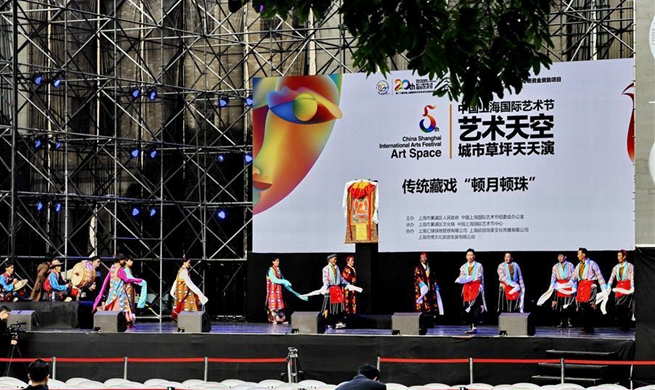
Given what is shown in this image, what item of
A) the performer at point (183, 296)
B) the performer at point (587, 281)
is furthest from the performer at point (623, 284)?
the performer at point (183, 296)

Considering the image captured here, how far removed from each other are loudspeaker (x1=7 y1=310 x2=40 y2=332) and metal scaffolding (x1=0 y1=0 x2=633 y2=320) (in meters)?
4.76

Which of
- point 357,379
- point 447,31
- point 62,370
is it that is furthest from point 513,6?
point 62,370

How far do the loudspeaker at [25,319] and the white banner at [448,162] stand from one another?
546cm

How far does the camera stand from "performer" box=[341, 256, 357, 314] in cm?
2392

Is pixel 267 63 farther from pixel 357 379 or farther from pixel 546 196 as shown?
pixel 357 379

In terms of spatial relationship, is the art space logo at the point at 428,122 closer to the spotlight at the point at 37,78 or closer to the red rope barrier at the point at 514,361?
the red rope barrier at the point at 514,361

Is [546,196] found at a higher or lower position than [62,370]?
higher

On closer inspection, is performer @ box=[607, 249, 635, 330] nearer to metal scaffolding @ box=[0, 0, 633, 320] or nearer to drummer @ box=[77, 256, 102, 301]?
metal scaffolding @ box=[0, 0, 633, 320]

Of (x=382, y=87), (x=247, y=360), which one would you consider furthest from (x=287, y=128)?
(x=247, y=360)

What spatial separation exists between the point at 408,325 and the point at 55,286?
273 inches

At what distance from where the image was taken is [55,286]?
75.0ft

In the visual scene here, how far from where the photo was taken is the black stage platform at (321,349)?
62.5 feet

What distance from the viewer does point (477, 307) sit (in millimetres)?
22031

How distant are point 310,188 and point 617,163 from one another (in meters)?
6.05
